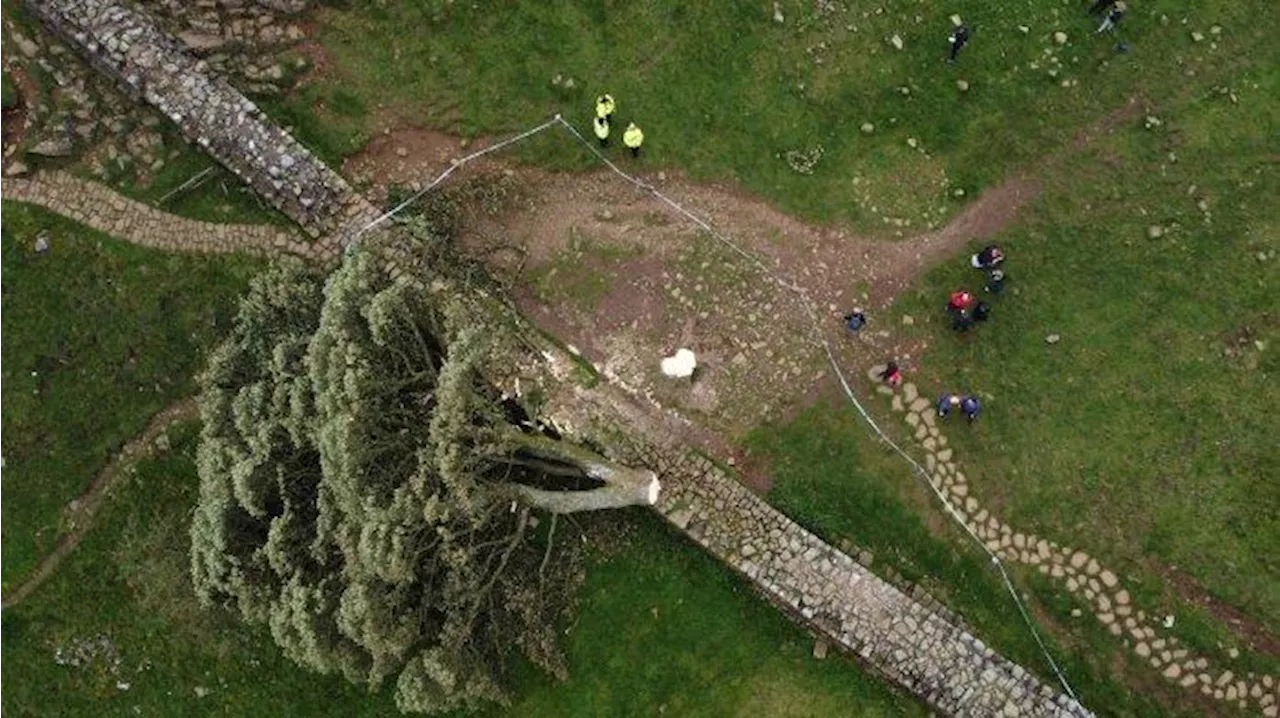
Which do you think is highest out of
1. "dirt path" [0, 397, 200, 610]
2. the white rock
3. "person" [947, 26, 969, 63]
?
"person" [947, 26, 969, 63]

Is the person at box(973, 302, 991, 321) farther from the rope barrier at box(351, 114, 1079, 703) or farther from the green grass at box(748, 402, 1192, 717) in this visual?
the green grass at box(748, 402, 1192, 717)

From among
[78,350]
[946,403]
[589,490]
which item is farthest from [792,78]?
[78,350]

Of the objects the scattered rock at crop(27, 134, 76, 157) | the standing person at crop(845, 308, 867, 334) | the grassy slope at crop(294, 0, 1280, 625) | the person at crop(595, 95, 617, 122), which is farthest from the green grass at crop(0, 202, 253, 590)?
the standing person at crop(845, 308, 867, 334)

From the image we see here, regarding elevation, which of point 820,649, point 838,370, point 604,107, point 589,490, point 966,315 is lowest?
point 820,649

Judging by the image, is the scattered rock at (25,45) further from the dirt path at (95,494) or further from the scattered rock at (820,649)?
the scattered rock at (820,649)

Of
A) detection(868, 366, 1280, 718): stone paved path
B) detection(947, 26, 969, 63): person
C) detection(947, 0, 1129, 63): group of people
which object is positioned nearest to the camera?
detection(868, 366, 1280, 718): stone paved path

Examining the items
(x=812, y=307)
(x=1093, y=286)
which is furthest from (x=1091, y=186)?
(x=812, y=307)

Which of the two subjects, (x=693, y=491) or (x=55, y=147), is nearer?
(x=693, y=491)

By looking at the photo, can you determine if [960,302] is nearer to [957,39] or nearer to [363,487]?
[957,39]

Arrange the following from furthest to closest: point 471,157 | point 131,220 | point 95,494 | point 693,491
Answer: point 471,157 → point 131,220 → point 95,494 → point 693,491
